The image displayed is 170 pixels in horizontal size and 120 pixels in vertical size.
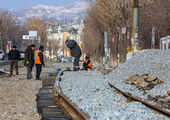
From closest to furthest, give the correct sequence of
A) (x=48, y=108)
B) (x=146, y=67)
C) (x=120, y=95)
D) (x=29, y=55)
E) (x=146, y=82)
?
1. (x=48, y=108)
2. (x=120, y=95)
3. (x=146, y=82)
4. (x=146, y=67)
5. (x=29, y=55)

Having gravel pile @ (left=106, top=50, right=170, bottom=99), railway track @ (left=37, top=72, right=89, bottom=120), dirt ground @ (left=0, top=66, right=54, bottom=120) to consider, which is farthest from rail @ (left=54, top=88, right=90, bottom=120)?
gravel pile @ (left=106, top=50, right=170, bottom=99)

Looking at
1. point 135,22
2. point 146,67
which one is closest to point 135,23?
point 135,22

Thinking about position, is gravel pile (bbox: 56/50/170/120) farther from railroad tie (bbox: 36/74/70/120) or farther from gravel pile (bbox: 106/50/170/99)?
railroad tie (bbox: 36/74/70/120)

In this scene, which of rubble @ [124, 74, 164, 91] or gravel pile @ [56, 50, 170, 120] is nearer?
gravel pile @ [56, 50, 170, 120]

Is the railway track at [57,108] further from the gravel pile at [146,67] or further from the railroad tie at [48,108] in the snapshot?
the gravel pile at [146,67]

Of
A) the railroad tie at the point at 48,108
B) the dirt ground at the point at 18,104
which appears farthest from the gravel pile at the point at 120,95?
the dirt ground at the point at 18,104

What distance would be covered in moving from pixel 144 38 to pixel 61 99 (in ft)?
215

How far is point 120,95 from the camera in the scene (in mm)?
11859

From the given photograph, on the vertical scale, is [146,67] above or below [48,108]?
above

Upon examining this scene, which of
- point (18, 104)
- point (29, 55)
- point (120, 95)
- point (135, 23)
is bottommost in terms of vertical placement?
point (18, 104)

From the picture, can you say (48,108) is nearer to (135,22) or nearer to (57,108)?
(57,108)

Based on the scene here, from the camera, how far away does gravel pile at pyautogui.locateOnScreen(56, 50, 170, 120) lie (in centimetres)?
757

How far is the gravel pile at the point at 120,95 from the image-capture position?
757 centimetres

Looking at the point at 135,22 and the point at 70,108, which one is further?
the point at 135,22
